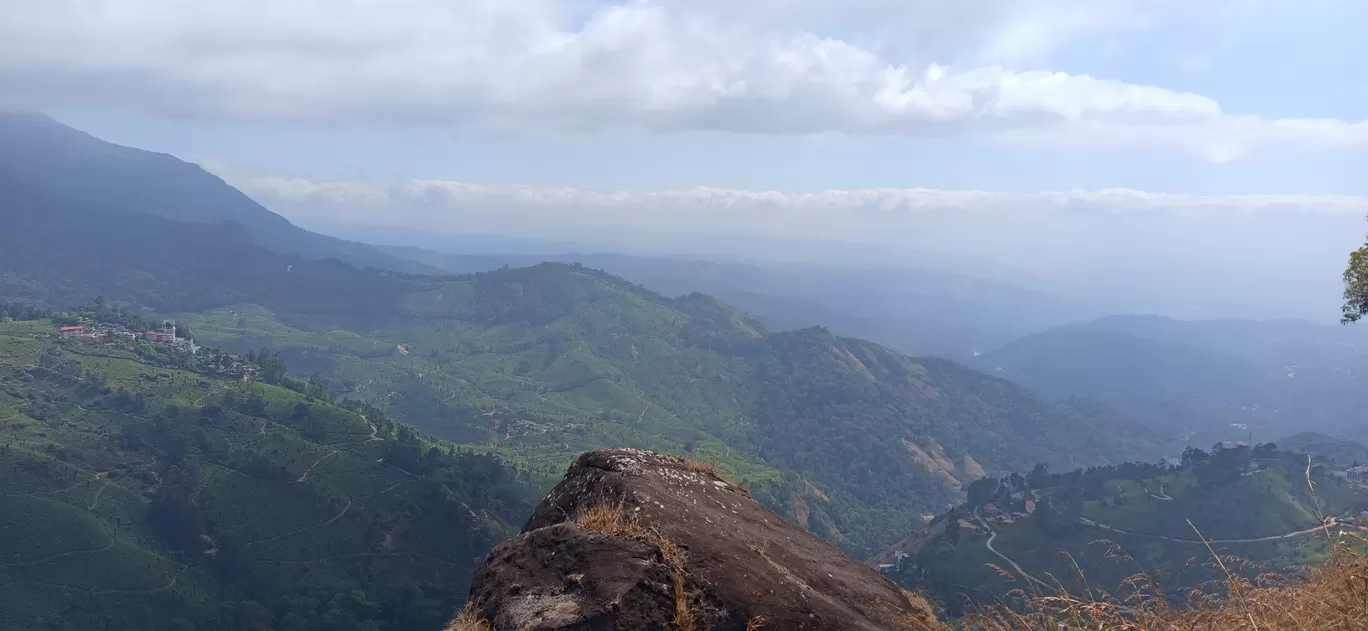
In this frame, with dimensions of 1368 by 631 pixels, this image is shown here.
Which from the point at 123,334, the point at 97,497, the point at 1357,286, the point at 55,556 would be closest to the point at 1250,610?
the point at 1357,286

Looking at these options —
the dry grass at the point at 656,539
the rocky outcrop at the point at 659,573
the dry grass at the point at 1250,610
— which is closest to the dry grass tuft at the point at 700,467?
the rocky outcrop at the point at 659,573

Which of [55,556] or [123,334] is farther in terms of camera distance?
[123,334]

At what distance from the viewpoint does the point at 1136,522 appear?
93.2 metres

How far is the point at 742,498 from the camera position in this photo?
10023mm

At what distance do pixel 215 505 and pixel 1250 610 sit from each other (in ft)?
306

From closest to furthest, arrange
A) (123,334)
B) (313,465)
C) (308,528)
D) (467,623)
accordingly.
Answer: (467,623) → (308,528) → (313,465) → (123,334)

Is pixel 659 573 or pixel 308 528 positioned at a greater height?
pixel 659 573

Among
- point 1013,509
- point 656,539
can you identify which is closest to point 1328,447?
point 1013,509

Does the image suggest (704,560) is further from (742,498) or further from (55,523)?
(55,523)

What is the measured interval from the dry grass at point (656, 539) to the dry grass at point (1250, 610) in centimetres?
264

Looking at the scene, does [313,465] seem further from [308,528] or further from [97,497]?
[97,497]

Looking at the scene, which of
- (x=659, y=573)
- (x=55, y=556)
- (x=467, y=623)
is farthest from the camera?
(x=55, y=556)

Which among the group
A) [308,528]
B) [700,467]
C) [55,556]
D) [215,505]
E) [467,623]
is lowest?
[308,528]

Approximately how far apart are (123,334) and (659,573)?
501 feet
